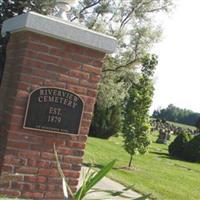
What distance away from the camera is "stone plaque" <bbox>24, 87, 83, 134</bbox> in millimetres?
5988

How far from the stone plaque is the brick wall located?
0.07 m

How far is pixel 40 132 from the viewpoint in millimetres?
6078

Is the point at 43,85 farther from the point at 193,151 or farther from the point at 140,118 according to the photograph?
the point at 193,151

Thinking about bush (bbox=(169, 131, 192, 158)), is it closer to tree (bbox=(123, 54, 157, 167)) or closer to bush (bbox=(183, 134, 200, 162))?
bush (bbox=(183, 134, 200, 162))

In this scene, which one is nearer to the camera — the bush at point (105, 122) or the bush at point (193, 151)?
the bush at point (193, 151)

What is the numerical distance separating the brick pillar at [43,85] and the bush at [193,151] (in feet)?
71.4

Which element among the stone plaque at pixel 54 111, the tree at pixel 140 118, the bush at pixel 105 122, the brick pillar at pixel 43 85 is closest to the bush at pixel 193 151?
the bush at pixel 105 122

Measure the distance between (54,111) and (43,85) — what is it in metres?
0.33

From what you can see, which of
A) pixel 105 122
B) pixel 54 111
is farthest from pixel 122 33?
pixel 54 111

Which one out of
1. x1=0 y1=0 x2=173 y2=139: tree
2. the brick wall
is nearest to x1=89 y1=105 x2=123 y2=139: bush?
x1=0 y1=0 x2=173 y2=139: tree

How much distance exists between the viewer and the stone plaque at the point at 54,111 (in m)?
5.99

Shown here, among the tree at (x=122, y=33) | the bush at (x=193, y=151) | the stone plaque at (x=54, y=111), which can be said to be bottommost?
the bush at (x=193, y=151)

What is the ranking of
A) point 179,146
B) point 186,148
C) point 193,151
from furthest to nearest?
point 179,146 < point 186,148 < point 193,151

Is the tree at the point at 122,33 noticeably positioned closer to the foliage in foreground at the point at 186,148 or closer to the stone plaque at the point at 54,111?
the foliage in foreground at the point at 186,148
